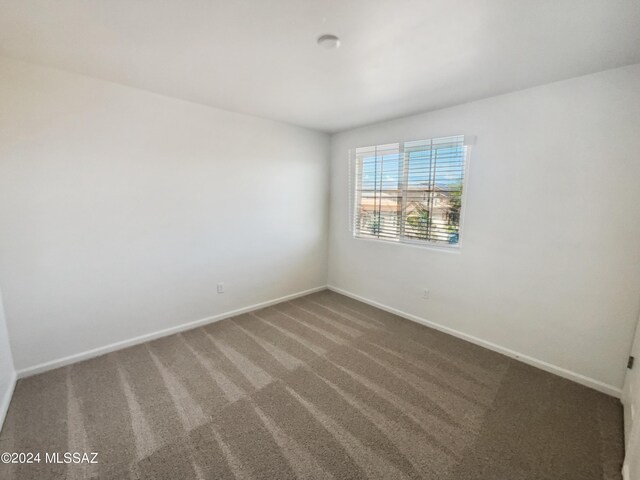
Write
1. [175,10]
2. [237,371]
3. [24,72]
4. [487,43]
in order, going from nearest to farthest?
[175,10]
[487,43]
[24,72]
[237,371]

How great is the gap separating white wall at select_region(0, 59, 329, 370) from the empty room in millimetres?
18

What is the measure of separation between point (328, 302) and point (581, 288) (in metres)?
2.56

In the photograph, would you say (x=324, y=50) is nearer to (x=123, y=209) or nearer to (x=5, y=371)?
(x=123, y=209)

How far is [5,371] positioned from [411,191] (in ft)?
12.4

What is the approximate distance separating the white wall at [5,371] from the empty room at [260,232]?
0.03 meters

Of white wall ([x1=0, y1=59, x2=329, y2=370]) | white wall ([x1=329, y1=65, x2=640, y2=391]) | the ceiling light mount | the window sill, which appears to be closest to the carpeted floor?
A: white wall ([x1=329, y1=65, x2=640, y2=391])

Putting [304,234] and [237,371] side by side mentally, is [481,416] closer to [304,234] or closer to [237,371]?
[237,371]

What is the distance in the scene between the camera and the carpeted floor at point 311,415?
144 cm

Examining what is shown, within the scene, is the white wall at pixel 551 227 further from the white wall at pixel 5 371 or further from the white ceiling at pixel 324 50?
the white wall at pixel 5 371

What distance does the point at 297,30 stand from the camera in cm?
151

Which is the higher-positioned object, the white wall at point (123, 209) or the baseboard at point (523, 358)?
the white wall at point (123, 209)

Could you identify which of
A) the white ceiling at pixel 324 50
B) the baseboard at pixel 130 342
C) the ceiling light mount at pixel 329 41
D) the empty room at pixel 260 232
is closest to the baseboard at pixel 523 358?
the empty room at pixel 260 232

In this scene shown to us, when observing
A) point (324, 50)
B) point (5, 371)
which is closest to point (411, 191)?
point (324, 50)

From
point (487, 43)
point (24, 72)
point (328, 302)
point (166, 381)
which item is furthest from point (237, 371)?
point (487, 43)
